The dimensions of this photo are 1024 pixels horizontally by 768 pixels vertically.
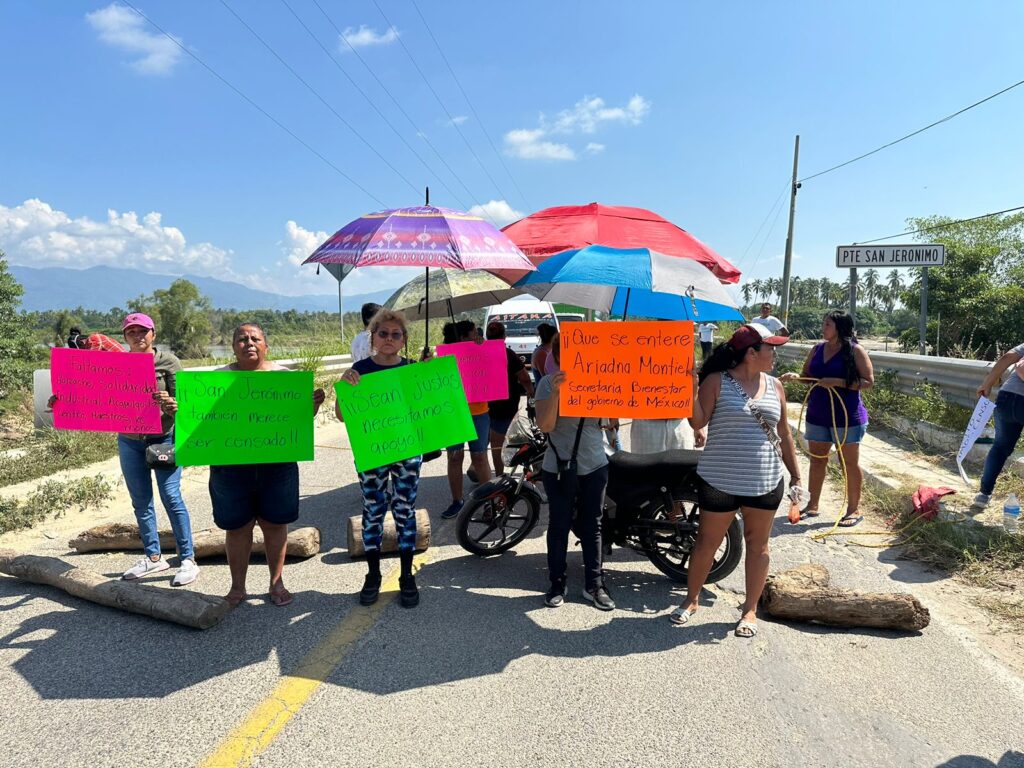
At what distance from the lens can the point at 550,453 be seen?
144 inches

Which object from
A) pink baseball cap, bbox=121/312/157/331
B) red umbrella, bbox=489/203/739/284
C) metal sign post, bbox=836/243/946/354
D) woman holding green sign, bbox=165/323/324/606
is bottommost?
woman holding green sign, bbox=165/323/324/606

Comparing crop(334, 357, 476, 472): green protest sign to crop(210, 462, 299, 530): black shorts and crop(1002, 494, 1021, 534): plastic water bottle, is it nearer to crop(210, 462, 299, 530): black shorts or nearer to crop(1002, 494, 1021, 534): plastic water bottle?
crop(210, 462, 299, 530): black shorts

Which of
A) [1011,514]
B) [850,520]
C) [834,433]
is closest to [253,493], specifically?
[834,433]

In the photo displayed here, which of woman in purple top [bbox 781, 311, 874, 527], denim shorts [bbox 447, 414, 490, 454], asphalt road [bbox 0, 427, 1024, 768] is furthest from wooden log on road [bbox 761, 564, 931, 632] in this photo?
denim shorts [bbox 447, 414, 490, 454]

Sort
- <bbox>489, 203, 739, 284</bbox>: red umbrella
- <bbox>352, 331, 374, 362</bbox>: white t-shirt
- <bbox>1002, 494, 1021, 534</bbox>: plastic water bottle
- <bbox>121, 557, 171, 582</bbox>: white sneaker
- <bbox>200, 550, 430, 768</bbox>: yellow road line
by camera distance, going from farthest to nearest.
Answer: <bbox>352, 331, 374, 362</bbox>: white t-shirt → <bbox>1002, 494, 1021, 534</bbox>: plastic water bottle → <bbox>489, 203, 739, 284</bbox>: red umbrella → <bbox>121, 557, 171, 582</bbox>: white sneaker → <bbox>200, 550, 430, 768</bbox>: yellow road line

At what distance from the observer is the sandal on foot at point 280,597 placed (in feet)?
12.1

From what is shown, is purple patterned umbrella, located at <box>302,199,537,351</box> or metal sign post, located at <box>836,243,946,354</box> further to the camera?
metal sign post, located at <box>836,243,946,354</box>

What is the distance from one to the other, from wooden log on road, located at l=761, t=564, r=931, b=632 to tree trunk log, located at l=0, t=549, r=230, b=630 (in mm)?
3325

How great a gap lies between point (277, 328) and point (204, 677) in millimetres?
67432

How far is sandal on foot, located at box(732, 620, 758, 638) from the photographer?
3.37m

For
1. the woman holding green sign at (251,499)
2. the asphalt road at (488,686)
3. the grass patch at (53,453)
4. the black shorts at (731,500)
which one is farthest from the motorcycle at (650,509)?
the grass patch at (53,453)

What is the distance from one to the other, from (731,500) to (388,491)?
2.08m

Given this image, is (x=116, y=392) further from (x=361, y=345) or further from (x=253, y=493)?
(x=361, y=345)

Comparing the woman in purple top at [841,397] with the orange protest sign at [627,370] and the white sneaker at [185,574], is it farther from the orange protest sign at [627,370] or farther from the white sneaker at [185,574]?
the white sneaker at [185,574]
